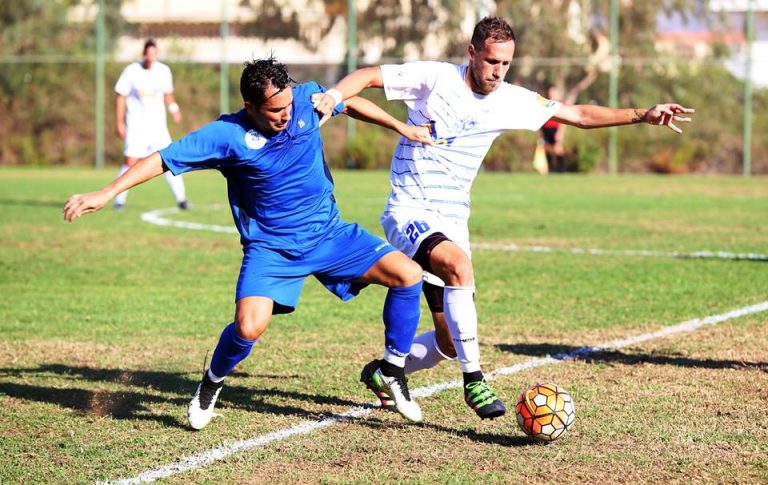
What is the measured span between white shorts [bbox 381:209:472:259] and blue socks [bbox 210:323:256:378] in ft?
3.37

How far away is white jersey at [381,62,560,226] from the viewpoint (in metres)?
6.09

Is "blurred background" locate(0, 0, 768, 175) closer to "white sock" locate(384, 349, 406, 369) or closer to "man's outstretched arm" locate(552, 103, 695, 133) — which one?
"man's outstretched arm" locate(552, 103, 695, 133)

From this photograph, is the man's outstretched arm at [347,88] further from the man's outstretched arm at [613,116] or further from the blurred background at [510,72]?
the blurred background at [510,72]

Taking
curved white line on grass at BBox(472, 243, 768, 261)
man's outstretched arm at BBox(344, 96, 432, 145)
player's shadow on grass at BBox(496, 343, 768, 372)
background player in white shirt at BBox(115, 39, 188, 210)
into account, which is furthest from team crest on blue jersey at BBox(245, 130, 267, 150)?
background player in white shirt at BBox(115, 39, 188, 210)

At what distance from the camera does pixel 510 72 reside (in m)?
31.3

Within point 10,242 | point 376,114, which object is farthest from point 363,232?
point 10,242

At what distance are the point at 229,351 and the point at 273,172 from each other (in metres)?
0.86

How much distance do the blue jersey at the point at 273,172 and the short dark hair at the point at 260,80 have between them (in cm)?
19

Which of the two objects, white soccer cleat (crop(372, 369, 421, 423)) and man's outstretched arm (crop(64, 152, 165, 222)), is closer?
man's outstretched arm (crop(64, 152, 165, 222))

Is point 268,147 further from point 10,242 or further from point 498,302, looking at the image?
point 10,242

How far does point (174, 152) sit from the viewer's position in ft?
17.4

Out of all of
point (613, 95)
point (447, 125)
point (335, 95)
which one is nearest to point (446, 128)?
point (447, 125)

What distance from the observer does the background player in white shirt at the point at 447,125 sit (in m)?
5.94

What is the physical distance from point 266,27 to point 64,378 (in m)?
28.7
